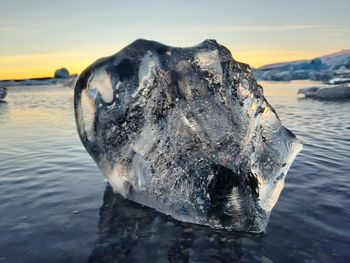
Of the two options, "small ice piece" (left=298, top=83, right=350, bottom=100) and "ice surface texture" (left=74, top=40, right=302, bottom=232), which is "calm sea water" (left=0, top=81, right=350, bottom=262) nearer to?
"ice surface texture" (left=74, top=40, right=302, bottom=232)

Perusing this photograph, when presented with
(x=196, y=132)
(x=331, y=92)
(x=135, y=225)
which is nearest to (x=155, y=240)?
(x=135, y=225)

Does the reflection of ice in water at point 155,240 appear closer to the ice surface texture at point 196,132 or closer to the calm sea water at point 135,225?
the calm sea water at point 135,225

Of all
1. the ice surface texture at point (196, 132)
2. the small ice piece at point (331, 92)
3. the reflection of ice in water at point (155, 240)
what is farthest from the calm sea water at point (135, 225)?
the small ice piece at point (331, 92)

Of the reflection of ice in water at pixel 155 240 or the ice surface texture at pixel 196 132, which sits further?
the ice surface texture at pixel 196 132

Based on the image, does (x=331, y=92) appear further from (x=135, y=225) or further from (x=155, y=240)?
(x=155, y=240)

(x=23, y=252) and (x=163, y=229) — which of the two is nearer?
(x=23, y=252)

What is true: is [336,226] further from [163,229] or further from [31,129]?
[31,129]

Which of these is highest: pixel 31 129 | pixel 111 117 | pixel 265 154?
pixel 111 117

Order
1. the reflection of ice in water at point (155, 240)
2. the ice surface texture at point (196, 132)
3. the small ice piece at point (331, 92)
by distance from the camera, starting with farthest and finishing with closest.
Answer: the small ice piece at point (331, 92)
the ice surface texture at point (196, 132)
the reflection of ice in water at point (155, 240)

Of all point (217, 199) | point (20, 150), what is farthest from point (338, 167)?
point (20, 150)
